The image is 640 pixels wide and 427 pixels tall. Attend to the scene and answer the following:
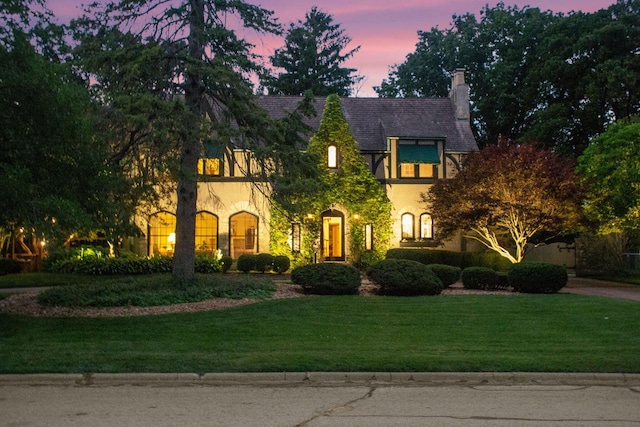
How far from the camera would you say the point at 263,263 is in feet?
94.3

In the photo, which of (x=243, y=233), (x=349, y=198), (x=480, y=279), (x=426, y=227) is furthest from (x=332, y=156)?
(x=480, y=279)

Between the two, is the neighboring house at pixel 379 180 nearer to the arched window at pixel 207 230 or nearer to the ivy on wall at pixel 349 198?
the arched window at pixel 207 230

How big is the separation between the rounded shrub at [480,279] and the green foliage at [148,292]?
6.29 m

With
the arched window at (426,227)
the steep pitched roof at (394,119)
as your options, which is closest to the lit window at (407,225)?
the arched window at (426,227)

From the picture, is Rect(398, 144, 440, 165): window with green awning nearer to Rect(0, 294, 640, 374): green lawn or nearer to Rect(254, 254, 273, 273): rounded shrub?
Rect(254, 254, 273, 273): rounded shrub

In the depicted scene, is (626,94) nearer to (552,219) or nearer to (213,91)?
(552,219)

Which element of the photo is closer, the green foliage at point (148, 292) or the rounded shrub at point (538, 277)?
the green foliage at point (148, 292)

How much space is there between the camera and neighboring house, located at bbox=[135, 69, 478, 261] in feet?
104

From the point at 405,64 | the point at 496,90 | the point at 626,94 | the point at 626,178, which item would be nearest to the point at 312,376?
the point at 626,178

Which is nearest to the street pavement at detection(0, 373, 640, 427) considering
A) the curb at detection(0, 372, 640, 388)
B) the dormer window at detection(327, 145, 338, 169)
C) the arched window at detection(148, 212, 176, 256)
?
the curb at detection(0, 372, 640, 388)

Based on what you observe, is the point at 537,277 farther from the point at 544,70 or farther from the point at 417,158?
the point at 544,70

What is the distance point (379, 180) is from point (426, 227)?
3.27 metres

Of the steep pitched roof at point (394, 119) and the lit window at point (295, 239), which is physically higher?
the steep pitched roof at point (394, 119)

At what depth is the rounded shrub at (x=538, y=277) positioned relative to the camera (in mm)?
20047
